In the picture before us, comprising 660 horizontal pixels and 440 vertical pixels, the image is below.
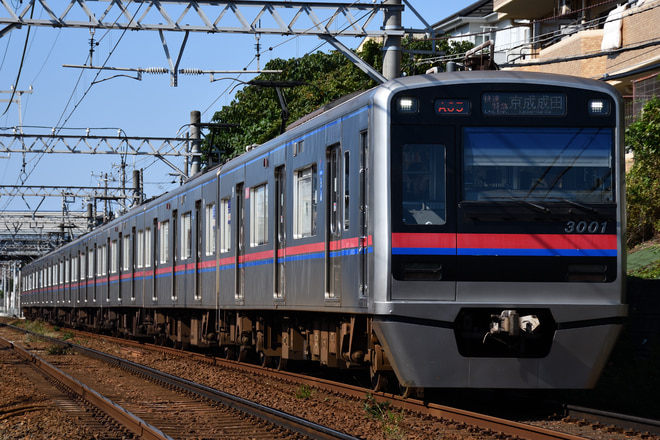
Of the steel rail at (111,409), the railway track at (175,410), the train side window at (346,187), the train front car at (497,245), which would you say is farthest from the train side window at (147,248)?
the train front car at (497,245)

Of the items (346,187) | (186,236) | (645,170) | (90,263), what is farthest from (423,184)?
(90,263)

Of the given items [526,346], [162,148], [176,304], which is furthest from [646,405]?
[162,148]

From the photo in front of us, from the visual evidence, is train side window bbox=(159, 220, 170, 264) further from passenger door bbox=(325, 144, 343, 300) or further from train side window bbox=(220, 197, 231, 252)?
passenger door bbox=(325, 144, 343, 300)

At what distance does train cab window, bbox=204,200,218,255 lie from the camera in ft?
55.6

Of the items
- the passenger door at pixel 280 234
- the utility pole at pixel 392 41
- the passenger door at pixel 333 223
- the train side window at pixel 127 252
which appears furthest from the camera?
the train side window at pixel 127 252

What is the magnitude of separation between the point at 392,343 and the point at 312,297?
7.82ft

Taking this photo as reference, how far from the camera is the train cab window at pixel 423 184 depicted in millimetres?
9219

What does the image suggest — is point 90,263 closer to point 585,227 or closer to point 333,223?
point 333,223

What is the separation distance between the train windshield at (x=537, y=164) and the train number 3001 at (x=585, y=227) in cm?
20

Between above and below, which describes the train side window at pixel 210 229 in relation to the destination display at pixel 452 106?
below

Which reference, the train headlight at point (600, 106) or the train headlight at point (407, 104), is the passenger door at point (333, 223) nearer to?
the train headlight at point (407, 104)

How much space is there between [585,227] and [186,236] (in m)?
11.0

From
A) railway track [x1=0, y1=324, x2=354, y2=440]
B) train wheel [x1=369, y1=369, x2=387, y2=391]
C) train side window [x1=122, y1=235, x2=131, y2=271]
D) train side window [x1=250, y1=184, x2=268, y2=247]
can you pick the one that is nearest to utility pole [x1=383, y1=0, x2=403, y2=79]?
train side window [x1=250, y1=184, x2=268, y2=247]

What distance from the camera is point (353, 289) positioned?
Answer: 992 cm
